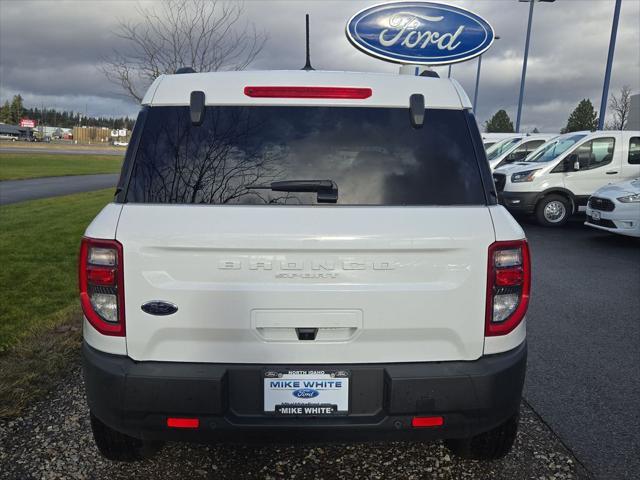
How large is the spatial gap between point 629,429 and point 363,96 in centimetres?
253

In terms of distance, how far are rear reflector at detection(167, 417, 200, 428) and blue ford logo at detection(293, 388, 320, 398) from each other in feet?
1.37

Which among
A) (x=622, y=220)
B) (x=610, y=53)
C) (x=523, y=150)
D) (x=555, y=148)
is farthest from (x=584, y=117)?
(x=622, y=220)

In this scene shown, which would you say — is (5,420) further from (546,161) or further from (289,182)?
(546,161)

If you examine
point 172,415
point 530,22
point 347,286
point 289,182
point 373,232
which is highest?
point 530,22

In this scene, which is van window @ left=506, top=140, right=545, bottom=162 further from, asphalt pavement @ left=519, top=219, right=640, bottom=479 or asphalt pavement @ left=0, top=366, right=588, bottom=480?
asphalt pavement @ left=0, top=366, right=588, bottom=480

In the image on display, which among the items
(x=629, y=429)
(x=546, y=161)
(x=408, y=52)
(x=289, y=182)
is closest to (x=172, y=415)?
(x=289, y=182)

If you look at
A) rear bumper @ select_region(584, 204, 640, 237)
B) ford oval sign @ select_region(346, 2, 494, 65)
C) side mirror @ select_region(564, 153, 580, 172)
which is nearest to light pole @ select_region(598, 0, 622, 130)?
side mirror @ select_region(564, 153, 580, 172)

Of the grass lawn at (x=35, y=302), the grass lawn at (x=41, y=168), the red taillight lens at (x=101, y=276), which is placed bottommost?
the grass lawn at (x=41, y=168)

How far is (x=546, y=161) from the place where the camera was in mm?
12242

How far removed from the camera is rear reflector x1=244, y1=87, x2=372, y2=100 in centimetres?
249

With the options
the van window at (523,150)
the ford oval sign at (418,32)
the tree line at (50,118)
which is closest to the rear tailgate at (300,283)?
the ford oval sign at (418,32)

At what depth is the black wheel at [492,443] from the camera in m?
2.60

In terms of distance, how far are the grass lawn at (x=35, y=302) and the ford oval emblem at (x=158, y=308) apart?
175 centimetres

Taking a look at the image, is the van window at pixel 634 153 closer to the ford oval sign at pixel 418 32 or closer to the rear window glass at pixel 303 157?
the ford oval sign at pixel 418 32
